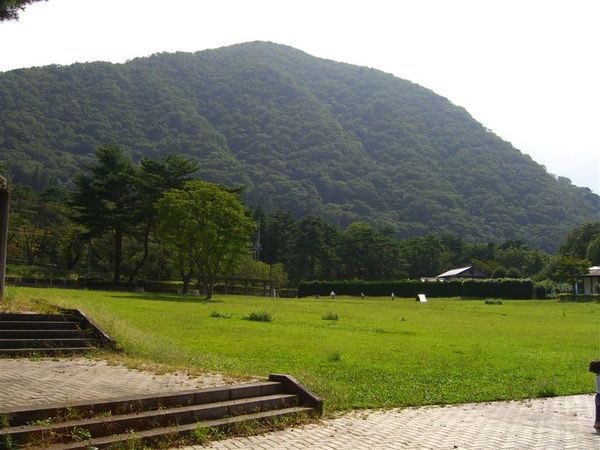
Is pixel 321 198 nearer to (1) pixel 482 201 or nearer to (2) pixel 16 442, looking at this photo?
(1) pixel 482 201

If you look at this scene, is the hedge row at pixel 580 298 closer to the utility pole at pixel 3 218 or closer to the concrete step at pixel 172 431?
the utility pole at pixel 3 218

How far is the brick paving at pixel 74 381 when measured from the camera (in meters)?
8.46

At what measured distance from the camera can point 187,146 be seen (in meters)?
161

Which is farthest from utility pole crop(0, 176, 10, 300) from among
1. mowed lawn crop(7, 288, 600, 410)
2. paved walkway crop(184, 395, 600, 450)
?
paved walkway crop(184, 395, 600, 450)

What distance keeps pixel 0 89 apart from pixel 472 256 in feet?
389

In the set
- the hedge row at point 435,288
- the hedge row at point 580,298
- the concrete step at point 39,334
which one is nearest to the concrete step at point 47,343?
the concrete step at point 39,334

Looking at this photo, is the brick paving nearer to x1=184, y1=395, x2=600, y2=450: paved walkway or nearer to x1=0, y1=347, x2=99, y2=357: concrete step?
x1=0, y1=347, x2=99, y2=357: concrete step

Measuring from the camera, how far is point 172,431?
7.61 metres

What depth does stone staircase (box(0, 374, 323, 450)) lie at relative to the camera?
6926 mm

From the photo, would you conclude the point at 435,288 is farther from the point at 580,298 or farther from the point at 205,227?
the point at 205,227

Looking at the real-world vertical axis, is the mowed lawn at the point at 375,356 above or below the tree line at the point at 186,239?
below

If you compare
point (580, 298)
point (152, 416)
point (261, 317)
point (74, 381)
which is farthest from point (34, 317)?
point (580, 298)

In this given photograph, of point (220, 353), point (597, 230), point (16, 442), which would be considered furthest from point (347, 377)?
point (597, 230)

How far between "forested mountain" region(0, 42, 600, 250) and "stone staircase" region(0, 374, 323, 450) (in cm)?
12379
